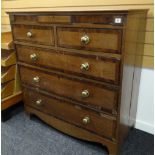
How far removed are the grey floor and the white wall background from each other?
3.0 inches

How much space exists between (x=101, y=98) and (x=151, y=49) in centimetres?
61

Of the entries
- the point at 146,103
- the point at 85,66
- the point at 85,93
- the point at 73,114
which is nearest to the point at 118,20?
the point at 85,66

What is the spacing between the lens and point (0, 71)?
1.75m

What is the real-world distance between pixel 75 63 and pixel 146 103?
0.79m

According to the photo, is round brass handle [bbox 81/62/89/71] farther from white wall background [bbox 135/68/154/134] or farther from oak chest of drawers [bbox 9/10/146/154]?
white wall background [bbox 135/68/154/134]

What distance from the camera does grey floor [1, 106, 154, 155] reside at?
1.57 metres

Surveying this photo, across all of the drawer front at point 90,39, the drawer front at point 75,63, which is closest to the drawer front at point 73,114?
the drawer front at point 75,63

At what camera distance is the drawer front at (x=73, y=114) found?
140 centimetres

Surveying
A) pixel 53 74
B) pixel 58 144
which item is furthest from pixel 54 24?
pixel 58 144

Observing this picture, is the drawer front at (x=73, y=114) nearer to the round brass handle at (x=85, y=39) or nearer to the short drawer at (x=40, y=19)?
the round brass handle at (x=85, y=39)

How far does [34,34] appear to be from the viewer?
149cm

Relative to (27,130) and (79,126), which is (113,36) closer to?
(79,126)

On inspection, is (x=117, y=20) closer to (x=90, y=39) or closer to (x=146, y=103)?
(x=90, y=39)

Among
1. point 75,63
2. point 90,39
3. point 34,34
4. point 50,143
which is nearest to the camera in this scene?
point 90,39
